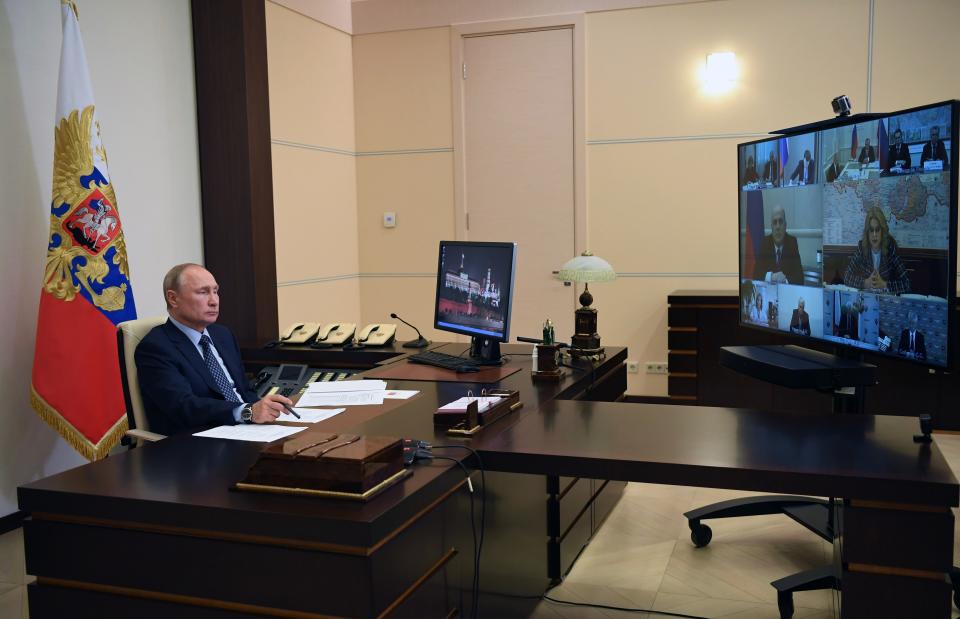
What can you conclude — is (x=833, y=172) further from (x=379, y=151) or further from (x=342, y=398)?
(x=379, y=151)

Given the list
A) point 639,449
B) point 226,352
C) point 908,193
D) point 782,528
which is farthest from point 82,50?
point 782,528

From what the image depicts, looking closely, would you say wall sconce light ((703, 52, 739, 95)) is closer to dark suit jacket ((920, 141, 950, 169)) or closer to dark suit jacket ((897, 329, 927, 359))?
dark suit jacket ((920, 141, 950, 169))

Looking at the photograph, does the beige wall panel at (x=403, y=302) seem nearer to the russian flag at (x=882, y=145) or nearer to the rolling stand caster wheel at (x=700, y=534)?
the rolling stand caster wheel at (x=700, y=534)

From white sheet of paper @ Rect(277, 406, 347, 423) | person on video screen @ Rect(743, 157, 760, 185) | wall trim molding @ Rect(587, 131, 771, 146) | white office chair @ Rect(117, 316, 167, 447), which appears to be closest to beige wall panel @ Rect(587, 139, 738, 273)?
wall trim molding @ Rect(587, 131, 771, 146)

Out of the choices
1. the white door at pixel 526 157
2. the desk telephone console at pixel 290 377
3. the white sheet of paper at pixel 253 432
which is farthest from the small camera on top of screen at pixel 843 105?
the white door at pixel 526 157

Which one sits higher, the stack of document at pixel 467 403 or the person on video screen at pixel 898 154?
the person on video screen at pixel 898 154

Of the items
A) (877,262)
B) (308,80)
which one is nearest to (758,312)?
(877,262)

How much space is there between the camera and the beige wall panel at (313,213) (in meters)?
5.54

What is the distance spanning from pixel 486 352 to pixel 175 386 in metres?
1.46

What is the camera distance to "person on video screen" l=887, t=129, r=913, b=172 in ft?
8.61

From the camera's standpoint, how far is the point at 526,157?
20.4 feet

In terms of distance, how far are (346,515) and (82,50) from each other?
3196 mm

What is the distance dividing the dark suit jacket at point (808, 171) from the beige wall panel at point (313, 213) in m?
3.38

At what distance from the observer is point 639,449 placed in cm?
234
